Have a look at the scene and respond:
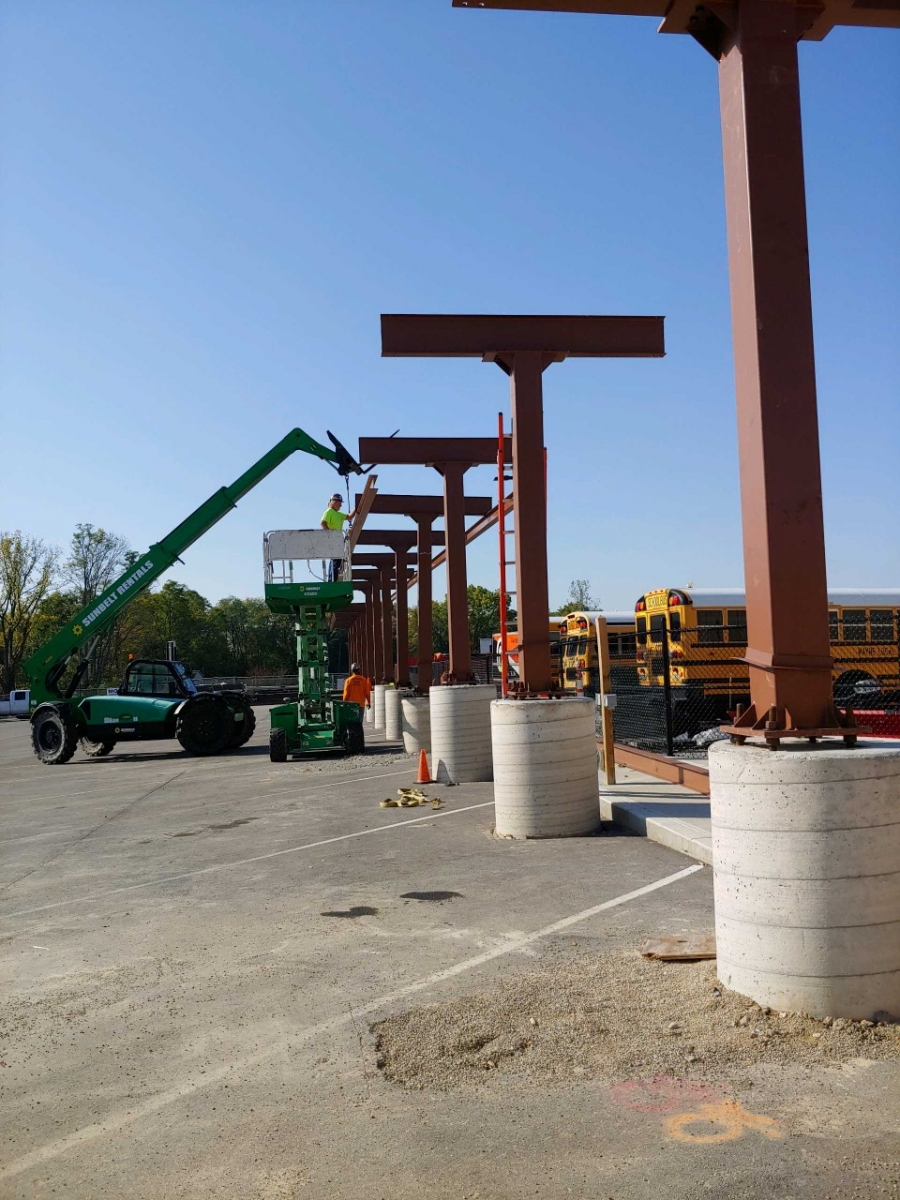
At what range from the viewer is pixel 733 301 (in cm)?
539

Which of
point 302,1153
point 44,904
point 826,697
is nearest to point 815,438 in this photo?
point 826,697

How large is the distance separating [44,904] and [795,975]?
6174 millimetres

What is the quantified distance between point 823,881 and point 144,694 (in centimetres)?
2116

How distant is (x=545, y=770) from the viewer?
984 centimetres

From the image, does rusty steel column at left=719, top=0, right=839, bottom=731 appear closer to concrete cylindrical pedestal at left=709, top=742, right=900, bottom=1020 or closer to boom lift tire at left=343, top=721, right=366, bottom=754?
concrete cylindrical pedestal at left=709, top=742, right=900, bottom=1020

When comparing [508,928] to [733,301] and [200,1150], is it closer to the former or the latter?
[200,1150]

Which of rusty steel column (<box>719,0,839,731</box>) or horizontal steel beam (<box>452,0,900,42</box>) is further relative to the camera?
horizontal steel beam (<box>452,0,900,42</box>)

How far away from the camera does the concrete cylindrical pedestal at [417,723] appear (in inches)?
803

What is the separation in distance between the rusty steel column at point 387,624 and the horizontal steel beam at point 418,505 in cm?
981

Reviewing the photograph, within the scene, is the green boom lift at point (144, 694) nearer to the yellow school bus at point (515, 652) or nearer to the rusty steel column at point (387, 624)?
the yellow school bus at point (515, 652)

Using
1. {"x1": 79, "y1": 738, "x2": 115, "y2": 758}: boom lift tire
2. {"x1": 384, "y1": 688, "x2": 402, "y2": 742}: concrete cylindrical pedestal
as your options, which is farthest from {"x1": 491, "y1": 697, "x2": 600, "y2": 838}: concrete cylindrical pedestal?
{"x1": 79, "y1": 738, "x2": 115, "y2": 758}: boom lift tire

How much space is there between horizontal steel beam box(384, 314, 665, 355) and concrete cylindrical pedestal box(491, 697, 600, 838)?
4.04 m

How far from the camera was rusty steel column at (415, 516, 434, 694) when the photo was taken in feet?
75.5

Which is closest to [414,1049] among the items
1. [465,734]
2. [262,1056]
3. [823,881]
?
[262,1056]
